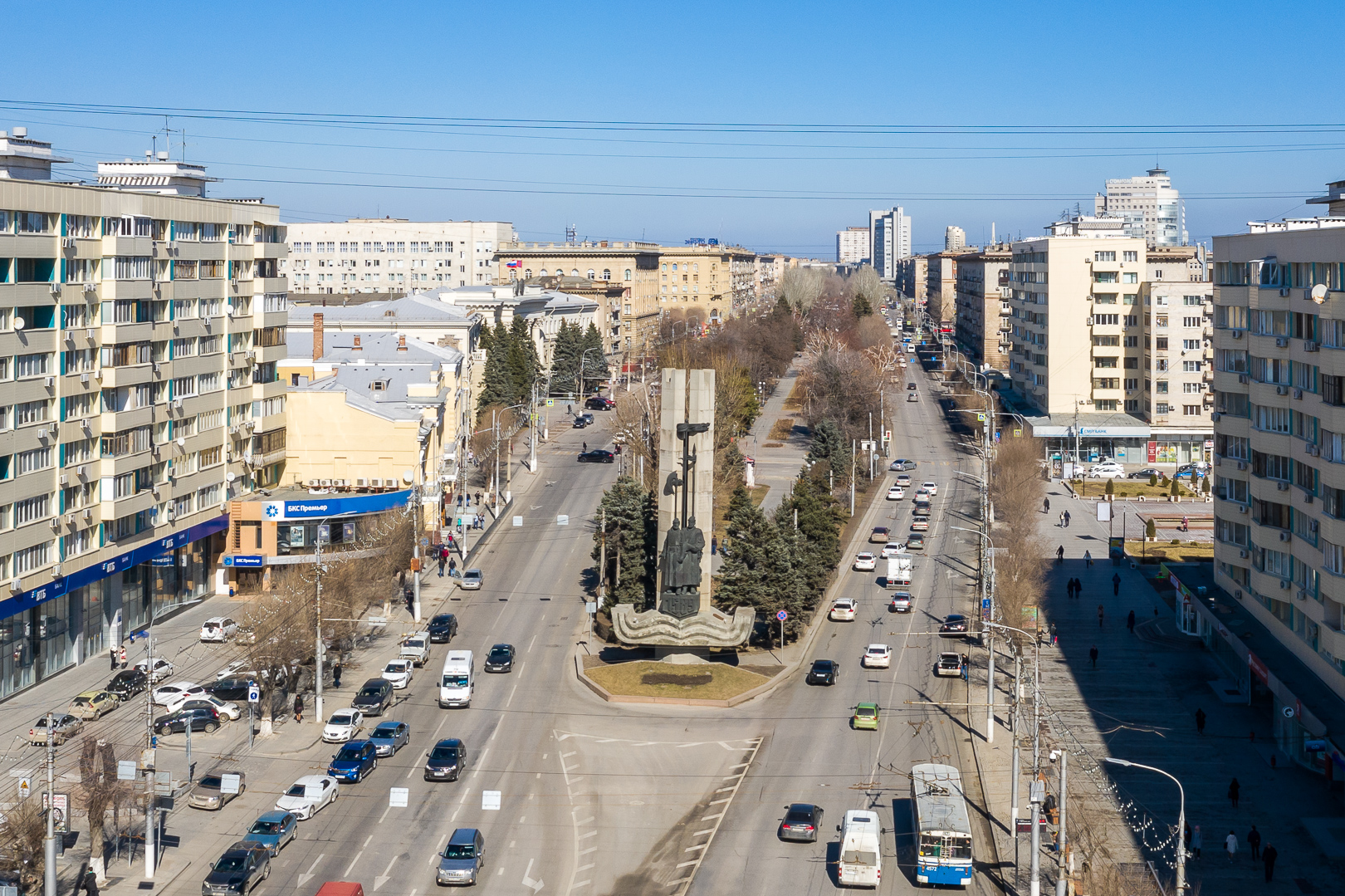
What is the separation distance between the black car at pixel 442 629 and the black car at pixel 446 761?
1498 centimetres

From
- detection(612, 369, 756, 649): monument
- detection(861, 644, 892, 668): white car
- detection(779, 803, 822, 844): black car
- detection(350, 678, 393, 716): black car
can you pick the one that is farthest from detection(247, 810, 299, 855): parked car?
detection(861, 644, 892, 668): white car

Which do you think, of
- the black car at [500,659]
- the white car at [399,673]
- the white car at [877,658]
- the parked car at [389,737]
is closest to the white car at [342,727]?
the parked car at [389,737]

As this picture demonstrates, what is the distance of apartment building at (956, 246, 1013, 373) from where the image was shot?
15750 centimetres

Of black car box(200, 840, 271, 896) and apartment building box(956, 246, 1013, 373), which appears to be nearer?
black car box(200, 840, 271, 896)

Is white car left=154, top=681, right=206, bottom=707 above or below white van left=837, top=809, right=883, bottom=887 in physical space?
above

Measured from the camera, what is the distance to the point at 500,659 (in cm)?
5412

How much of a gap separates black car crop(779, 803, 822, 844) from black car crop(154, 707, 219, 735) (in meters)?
19.3

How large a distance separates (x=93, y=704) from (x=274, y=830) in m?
13.9

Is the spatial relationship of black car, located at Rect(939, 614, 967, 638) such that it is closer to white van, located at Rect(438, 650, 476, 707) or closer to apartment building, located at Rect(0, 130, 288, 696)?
white van, located at Rect(438, 650, 476, 707)

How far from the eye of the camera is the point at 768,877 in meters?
34.8

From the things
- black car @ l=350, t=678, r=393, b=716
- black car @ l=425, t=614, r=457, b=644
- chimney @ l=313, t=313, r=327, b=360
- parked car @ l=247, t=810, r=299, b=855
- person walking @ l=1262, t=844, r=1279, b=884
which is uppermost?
chimney @ l=313, t=313, r=327, b=360

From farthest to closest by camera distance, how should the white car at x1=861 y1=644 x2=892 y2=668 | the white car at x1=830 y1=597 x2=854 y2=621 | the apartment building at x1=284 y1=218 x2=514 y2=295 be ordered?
the apartment building at x1=284 y1=218 x2=514 y2=295 → the white car at x1=830 y1=597 x2=854 y2=621 → the white car at x1=861 y1=644 x2=892 y2=668

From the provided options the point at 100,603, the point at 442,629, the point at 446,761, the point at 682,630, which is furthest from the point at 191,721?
the point at 682,630

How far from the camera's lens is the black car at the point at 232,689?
49094mm
